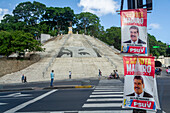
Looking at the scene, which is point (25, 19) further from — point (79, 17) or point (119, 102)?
point (119, 102)

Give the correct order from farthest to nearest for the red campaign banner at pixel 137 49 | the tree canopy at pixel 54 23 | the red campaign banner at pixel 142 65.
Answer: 1. the tree canopy at pixel 54 23
2. the red campaign banner at pixel 137 49
3. the red campaign banner at pixel 142 65

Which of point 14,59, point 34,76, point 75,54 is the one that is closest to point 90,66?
point 75,54

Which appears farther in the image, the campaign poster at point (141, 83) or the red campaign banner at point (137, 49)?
the red campaign banner at point (137, 49)

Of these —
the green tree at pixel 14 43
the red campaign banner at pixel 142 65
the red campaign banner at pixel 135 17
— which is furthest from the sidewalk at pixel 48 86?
the green tree at pixel 14 43

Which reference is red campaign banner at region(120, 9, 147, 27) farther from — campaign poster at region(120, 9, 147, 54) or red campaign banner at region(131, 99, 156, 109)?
red campaign banner at region(131, 99, 156, 109)

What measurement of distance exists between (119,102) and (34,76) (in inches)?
1020

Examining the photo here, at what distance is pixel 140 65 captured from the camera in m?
4.82

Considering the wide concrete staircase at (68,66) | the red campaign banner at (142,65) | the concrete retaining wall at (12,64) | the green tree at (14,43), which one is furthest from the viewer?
the green tree at (14,43)

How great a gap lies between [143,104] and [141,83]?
0.61 metres

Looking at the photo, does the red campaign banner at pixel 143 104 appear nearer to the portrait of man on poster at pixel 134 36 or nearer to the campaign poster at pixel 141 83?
the campaign poster at pixel 141 83

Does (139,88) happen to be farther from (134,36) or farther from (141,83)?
(134,36)

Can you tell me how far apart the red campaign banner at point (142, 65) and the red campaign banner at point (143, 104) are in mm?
784

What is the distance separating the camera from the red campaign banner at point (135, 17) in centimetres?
494

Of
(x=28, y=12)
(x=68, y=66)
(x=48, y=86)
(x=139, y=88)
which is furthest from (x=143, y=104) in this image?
(x=28, y=12)
